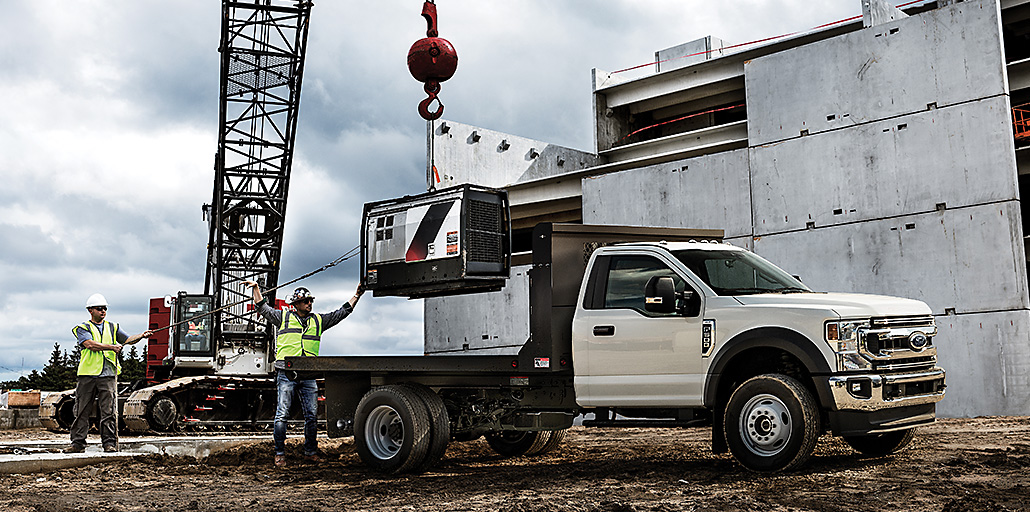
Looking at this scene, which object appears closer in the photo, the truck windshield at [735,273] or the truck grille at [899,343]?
the truck grille at [899,343]

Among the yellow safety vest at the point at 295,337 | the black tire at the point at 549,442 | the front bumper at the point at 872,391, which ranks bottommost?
the black tire at the point at 549,442

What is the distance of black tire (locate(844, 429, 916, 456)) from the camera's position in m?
9.37

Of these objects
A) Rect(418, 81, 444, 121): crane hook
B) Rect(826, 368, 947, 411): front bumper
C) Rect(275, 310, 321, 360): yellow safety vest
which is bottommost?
Rect(826, 368, 947, 411): front bumper

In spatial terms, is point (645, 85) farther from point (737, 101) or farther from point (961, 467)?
point (961, 467)

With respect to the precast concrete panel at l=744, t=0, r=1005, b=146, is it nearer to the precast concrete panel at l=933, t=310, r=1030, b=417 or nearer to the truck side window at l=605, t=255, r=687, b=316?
the precast concrete panel at l=933, t=310, r=1030, b=417

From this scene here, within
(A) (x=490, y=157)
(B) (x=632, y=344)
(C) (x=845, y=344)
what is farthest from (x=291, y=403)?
(A) (x=490, y=157)

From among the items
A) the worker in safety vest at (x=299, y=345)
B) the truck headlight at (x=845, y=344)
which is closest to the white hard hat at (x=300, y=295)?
the worker in safety vest at (x=299, y=345)

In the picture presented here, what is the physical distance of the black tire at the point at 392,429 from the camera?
9.64 metres

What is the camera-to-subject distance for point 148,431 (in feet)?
60.7

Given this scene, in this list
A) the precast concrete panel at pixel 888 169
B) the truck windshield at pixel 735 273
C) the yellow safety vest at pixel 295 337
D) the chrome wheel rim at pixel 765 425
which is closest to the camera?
the chrome wheel rim at pixel 765 425

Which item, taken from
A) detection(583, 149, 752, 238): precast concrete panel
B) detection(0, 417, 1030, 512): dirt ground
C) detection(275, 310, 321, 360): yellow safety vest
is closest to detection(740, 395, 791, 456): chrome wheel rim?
detection(0, 417, 1030, 512): dirt ground

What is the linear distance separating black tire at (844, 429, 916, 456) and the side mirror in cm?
242

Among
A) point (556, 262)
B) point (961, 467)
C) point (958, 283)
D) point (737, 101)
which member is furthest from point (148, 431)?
point (737, 101)

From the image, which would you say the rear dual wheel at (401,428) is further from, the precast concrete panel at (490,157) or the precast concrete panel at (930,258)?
the precast concrete panel at (490,157)
